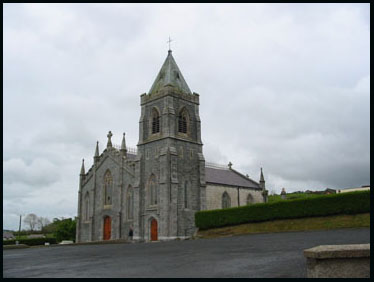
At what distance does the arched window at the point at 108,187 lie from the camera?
47884 millimetres

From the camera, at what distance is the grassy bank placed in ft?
91.0

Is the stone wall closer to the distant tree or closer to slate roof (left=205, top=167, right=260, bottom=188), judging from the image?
slate roof (left=205, top=167, right=260, bottom=188)

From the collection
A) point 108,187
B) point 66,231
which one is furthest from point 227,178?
point 66,231

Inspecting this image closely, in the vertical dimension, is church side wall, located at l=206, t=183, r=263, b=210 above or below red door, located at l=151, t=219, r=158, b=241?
above

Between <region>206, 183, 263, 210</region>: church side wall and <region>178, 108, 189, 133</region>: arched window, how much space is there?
7.25 metres

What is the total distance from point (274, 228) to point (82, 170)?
30.1 m

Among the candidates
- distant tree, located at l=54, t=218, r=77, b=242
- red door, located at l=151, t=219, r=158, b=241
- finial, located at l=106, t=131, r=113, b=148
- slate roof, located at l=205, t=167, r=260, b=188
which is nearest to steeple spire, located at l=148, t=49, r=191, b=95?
finial, located at l=106, t=131, r=113, b=148

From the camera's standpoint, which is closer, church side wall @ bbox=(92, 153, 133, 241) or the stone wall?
the stone wall

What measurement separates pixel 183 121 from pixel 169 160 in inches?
237

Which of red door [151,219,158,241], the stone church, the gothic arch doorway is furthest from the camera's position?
the gothic arch doorway

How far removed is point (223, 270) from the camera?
11.4 m

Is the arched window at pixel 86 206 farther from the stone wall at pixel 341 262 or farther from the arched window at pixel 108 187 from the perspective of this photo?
the stone wall at pixel 341 262

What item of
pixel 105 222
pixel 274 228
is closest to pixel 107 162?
pixel 105 222

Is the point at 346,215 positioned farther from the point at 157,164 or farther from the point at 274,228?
the point at 157,164
